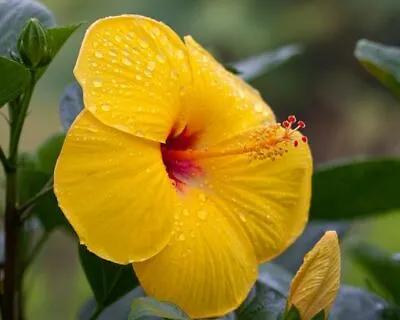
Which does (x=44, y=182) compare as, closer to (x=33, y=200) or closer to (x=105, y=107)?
(x=33, y=200)

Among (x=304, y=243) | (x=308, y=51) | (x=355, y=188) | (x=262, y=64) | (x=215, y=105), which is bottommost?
(x=308, y=51)

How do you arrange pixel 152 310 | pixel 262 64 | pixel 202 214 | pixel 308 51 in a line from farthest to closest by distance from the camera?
pixel 308 51, pixel 262 64, pixel 202 214, pixel 152 310

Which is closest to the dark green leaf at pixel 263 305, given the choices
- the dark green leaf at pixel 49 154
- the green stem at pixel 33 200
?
the green stem at pixel 33 200

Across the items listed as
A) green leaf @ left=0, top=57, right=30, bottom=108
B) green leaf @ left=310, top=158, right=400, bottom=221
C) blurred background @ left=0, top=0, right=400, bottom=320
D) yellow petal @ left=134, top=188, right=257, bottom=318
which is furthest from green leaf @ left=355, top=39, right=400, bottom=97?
blurred background @ left=0, top=0, right=400, bottom=320

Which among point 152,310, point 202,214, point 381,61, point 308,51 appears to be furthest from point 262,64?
point 308,51

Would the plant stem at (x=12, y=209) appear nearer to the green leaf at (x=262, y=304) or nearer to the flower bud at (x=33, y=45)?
the flower bud at (x=33, y=45)

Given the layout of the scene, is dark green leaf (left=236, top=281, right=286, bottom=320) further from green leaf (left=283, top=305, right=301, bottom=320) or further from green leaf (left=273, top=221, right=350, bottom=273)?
green leaf (left=273, top=221, right=350, bottom=273)

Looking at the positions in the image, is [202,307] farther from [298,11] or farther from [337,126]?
[298,11]

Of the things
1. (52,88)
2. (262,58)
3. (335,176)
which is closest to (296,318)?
(335,176)
